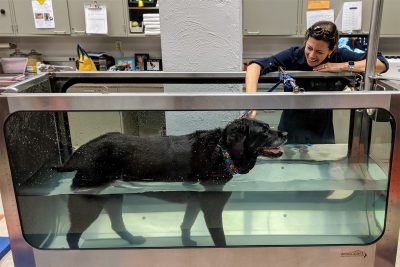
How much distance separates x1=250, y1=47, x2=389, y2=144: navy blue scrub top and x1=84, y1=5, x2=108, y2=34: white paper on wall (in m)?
2.13

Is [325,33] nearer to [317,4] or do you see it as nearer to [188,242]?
[188,242]

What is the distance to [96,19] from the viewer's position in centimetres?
310

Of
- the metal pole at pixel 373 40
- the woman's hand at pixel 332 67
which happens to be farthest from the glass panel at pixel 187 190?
the woman's hand at pixel 332 67

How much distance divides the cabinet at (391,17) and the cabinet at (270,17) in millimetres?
763

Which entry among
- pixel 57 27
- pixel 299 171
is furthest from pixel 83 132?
pixel 57 27

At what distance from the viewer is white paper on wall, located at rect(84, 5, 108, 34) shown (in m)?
3.08

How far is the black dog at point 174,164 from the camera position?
0.97 m

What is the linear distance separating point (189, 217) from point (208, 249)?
10 centimetres

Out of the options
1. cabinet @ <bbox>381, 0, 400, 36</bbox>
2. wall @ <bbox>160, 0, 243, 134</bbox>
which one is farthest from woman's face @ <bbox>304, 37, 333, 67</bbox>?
cabinet @ <bbox>381, 0, 400, 36</bbox>

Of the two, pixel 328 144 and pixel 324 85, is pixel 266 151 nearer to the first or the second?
pixel 328 144

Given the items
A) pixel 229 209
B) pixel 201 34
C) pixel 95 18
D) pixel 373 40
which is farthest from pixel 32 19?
pixel 373 40

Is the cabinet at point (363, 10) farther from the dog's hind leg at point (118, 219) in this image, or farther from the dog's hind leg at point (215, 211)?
the dog's hind leg at point (118, 219)

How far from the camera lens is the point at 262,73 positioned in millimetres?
1313

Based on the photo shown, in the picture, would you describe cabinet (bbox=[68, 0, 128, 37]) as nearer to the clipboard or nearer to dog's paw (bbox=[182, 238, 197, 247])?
the clipboard
